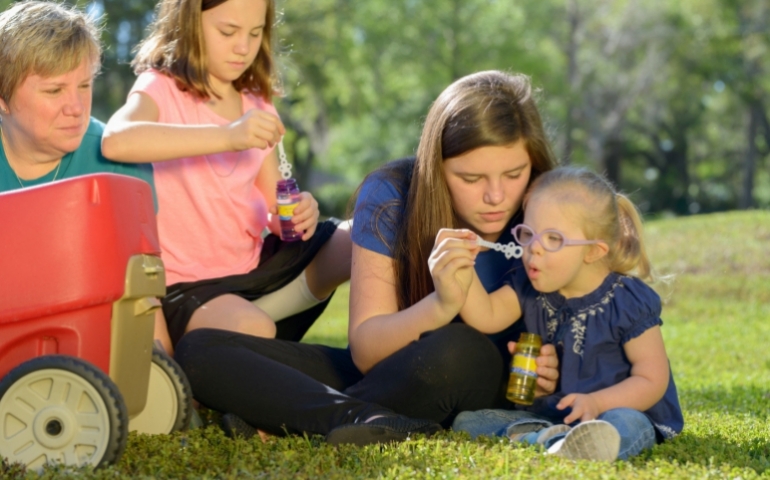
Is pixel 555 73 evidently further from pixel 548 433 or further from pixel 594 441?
pixel 594 441

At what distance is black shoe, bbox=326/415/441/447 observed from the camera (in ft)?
9.33

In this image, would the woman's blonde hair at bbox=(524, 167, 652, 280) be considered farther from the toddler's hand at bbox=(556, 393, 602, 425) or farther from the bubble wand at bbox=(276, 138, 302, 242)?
the bubble wand at bbox=(276, 138, 302, 242)

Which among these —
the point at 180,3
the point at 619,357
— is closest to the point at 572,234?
the point at 619,357

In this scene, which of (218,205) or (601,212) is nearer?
(601,212)

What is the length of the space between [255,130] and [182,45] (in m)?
0.79

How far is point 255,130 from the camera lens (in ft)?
10.9

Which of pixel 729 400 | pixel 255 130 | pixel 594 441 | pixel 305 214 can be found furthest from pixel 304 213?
pixel 729 400

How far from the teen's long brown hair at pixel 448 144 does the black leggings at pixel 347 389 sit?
1.01 ft

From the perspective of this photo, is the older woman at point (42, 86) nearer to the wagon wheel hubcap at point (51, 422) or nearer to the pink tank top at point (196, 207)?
the pink tank top at point (196, 207)

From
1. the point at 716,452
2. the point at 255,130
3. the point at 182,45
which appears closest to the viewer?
the point at 716,452

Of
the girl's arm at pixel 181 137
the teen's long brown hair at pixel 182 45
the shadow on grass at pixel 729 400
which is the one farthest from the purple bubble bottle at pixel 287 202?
the shadow on grass at pixel 729 400

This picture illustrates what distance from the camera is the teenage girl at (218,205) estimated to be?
376 cm

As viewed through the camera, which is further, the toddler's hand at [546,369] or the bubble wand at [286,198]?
the bubble wand at [286,198]

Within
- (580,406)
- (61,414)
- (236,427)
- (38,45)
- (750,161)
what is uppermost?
(38,45)
